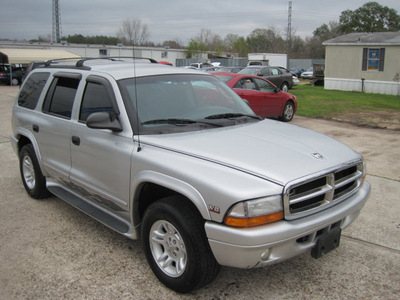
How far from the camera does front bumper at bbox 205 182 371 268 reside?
258cm

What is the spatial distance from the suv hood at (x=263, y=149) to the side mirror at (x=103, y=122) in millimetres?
294

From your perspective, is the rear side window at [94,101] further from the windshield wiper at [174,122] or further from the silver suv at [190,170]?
the windshield wiper at [174,122]

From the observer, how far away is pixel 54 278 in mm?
3338

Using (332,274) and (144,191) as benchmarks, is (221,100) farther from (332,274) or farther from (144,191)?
(332,274)

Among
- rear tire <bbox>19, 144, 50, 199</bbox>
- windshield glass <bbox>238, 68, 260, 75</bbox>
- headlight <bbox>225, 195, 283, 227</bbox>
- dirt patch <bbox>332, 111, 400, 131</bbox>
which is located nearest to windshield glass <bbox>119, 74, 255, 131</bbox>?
headlight <bbox>225, 195, 283, 227</bbox>

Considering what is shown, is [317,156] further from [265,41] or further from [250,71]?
A: [265,41]

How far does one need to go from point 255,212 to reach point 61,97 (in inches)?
113

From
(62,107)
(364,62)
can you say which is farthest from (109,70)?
(364,62)

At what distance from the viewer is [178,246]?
3.01 m

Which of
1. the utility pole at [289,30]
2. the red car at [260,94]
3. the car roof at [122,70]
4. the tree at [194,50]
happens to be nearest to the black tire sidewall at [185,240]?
the car roof at [122,70]

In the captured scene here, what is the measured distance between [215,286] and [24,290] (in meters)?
1.56

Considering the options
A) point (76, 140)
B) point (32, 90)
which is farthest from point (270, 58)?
point (76, 140)

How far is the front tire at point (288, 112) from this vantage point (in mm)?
12143

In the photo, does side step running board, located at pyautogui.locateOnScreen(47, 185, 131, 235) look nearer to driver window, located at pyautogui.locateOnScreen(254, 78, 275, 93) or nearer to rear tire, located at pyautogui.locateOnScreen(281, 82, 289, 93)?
driver window, located at pyautogui.locateOnScreen(254, 78, 275, 93)
